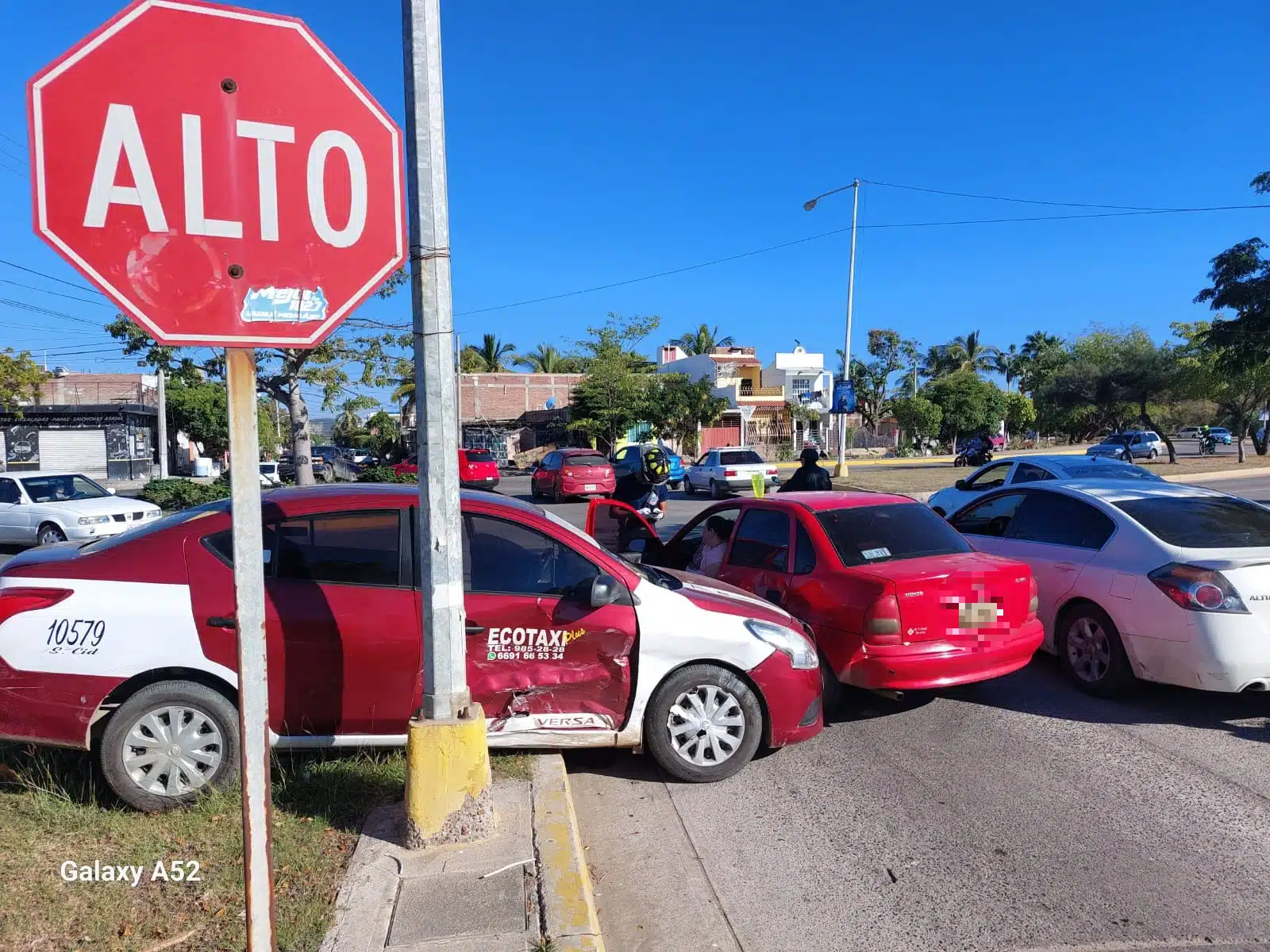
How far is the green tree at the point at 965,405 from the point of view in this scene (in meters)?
56.8

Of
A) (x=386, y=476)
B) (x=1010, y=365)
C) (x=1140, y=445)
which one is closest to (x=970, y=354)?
(x=1010, y=365)

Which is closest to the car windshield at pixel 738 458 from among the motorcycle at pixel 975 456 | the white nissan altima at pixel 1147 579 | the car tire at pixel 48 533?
the motorcycle at pixel 975 456

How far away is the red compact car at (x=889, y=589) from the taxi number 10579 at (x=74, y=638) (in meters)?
4.08

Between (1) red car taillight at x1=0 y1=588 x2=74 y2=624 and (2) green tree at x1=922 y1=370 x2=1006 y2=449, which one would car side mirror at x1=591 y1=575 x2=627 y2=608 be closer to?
(1) red car taillight at x1=0 y1=588 x2=74 y2=624

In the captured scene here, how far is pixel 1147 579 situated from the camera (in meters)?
5.88

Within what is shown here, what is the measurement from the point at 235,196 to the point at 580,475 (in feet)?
75.6

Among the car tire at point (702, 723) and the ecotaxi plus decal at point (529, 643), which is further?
the car tire at point (702, 723)

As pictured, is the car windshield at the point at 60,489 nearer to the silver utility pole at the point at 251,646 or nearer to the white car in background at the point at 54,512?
the white car in background at the point at 54,512

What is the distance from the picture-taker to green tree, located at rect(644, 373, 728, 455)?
142 ft

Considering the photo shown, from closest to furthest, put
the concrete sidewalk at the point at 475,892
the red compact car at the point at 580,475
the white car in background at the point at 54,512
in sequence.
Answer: the concrete sidewalk at the point at 475,892 → the white car in background at the point at 54,512 → the red compact car at the point at 580,475

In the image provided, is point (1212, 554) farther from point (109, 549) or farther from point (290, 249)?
point (109, 549)

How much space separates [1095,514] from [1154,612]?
1.08 meters

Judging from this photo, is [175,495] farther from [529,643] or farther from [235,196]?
[235,196]

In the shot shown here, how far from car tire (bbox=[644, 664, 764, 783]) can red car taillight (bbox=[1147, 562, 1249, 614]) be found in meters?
2.83
